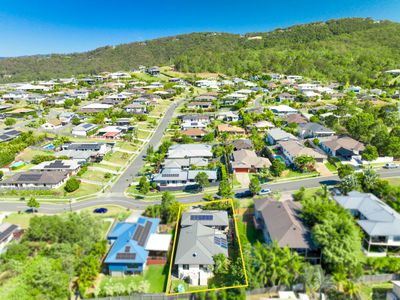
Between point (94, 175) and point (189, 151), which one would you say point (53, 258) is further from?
point (189, 151)

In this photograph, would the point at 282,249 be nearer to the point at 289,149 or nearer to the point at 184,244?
the point at 184,244

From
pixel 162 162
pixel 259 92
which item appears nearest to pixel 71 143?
pixel 162 162

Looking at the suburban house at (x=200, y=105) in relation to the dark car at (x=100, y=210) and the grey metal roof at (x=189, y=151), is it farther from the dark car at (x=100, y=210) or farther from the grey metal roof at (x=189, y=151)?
the dark car at (x=100, y=210)

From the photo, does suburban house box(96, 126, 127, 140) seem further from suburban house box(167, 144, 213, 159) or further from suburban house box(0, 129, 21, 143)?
suburban house box(0, 129, 21, 143)

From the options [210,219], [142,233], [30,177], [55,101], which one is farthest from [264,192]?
[55,101]

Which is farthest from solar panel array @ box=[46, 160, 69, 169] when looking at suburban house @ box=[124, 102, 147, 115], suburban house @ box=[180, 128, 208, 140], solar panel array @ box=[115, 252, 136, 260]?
suburban house @ box=[124, 102, 147, 115]
